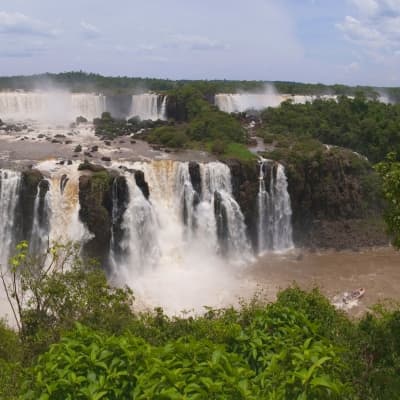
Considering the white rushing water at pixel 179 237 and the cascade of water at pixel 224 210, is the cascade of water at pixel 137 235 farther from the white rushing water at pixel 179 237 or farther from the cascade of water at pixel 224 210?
the cascade of water at pixel 224 210

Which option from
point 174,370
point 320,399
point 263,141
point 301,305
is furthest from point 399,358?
point 263,141

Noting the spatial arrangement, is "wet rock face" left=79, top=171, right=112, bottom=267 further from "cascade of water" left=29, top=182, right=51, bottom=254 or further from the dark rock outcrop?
the dark rock outcrop

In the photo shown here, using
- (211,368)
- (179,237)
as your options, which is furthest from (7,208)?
(211,368)

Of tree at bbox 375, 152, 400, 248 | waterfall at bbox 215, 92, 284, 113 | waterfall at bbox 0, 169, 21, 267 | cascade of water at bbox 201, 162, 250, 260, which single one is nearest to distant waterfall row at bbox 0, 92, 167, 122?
waterfall at bbox 215, 92, 284, 113

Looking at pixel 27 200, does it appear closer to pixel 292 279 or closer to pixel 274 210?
pixel 292 279

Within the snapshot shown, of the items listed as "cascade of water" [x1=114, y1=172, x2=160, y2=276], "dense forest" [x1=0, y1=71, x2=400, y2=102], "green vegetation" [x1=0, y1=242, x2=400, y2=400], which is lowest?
"cascade of water" [x1=114, y1=172, x2=160, y2=276]

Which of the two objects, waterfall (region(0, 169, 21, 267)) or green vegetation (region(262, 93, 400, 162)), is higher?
green vegetation (region(262, 93, 400, 162))

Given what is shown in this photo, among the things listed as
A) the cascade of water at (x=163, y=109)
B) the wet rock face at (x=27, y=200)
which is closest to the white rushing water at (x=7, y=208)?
the wet rock face at (x=27, y=200)
